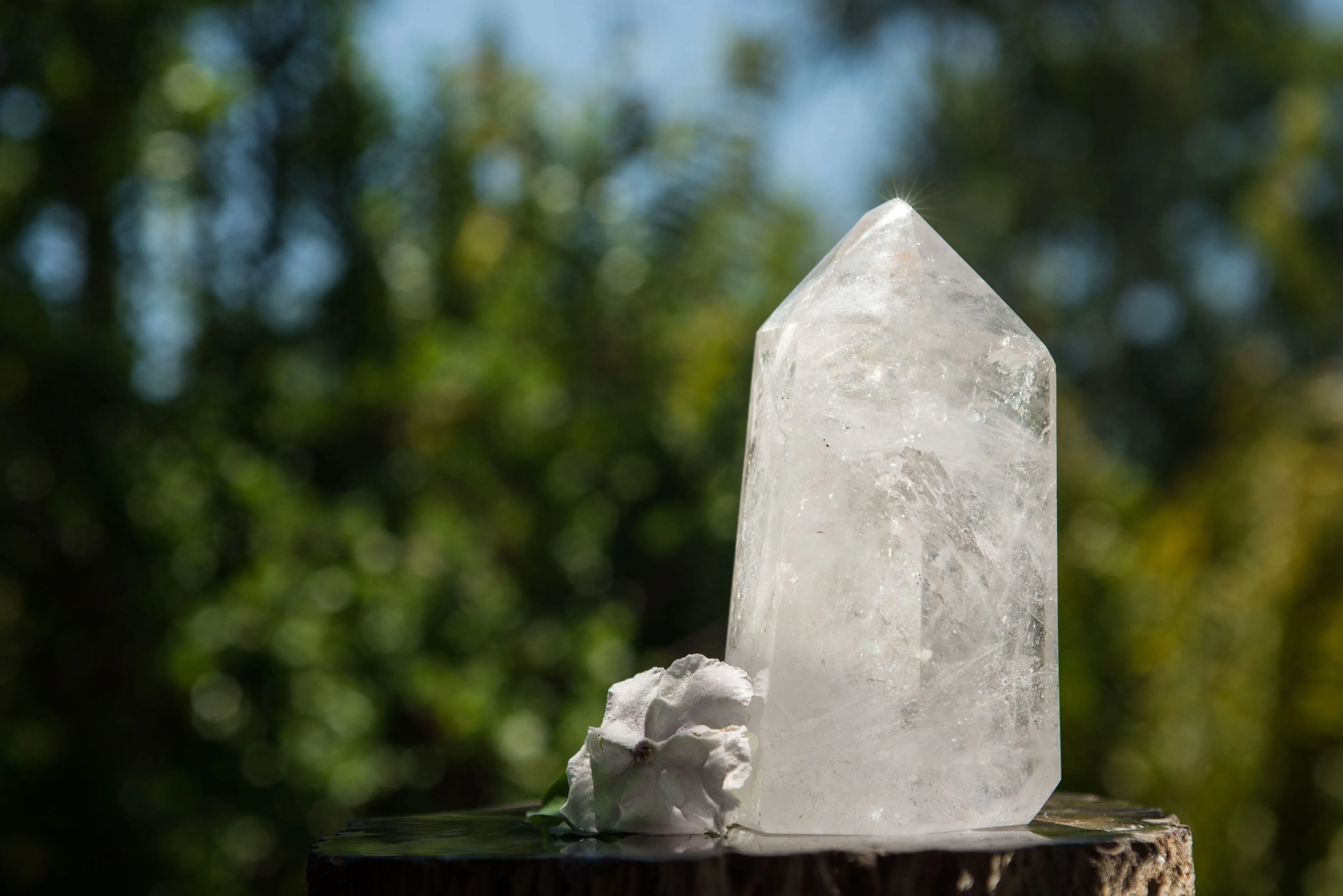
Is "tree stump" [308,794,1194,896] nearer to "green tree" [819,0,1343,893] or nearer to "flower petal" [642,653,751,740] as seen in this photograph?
"flower petal" [642,653,751,740]

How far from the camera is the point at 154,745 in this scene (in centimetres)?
350

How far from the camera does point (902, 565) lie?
4.34 feet

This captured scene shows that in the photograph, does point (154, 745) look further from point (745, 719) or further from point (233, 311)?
point (745, 719)

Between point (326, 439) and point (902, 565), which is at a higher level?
point (326, 439)

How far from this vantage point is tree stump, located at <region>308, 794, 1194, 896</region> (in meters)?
1.15

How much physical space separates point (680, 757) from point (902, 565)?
0.31m

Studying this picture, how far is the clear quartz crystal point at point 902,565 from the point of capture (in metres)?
1.30

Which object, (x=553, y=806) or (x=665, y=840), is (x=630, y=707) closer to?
(x=665, y=840)

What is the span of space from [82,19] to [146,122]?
0.34 m

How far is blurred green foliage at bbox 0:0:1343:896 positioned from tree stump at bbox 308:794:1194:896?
7.44ft

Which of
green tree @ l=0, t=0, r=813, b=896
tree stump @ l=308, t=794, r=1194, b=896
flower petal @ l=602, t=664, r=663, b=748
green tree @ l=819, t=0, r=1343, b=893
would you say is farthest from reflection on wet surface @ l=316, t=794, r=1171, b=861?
green tree @ l=819, t=0, r=1343, b=893

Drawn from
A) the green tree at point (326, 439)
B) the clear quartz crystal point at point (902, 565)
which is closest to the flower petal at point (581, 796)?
the clear quartz crystal point at point (902, 565)

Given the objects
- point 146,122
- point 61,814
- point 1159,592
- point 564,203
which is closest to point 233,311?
point 146,122

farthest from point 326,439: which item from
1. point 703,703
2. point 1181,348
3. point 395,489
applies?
point 1181,348
